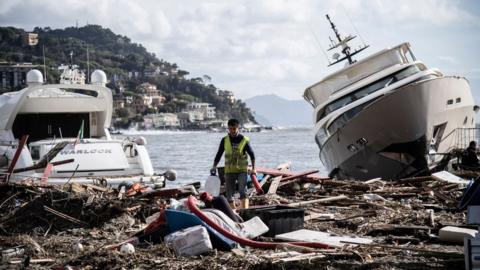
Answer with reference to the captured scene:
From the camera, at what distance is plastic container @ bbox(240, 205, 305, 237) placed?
1099 cm

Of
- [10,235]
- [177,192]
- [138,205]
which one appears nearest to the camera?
[10,235]

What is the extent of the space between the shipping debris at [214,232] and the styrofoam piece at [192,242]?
1 centimetres

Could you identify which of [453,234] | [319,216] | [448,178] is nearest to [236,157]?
[319,216]

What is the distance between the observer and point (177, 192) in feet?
48.6

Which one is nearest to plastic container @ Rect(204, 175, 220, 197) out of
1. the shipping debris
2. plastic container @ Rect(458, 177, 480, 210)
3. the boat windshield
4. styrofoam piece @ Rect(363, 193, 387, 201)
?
the shipping debris

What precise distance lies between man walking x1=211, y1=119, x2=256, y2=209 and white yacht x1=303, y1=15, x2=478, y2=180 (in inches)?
434

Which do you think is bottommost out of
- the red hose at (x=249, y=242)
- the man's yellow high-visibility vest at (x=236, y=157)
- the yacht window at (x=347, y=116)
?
the red hose at (x=249, y=242)

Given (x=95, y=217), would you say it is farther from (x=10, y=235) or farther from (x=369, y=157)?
(x=369, y=157)

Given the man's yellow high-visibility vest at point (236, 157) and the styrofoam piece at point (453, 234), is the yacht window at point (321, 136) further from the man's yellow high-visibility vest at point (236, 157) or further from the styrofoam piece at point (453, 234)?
the styrofoam piece at point (453, 234)

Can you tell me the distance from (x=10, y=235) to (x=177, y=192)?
11.7 ft

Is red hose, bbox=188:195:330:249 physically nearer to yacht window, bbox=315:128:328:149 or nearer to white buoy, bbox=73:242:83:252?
white buoy, bbox=73:242:83:252

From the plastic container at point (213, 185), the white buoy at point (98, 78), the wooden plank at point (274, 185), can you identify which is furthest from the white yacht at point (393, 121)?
the plastic container at point (213, 185)

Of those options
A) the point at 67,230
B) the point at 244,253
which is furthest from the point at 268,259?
the point at 67,230

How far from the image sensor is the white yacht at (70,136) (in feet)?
71.4
